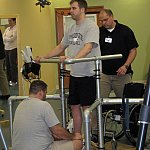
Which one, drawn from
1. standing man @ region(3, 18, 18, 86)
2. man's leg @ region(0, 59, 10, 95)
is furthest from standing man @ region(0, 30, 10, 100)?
standing man @ region(3, 18, 18, 86)

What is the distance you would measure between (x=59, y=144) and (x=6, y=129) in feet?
6.02

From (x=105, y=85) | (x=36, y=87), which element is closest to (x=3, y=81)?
(x=105, y=85)

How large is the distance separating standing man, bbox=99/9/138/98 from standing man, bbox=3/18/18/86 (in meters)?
2.87

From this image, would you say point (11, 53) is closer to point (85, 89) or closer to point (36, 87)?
point (85, 89)

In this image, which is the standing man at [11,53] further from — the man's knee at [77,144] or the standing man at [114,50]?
the man's knee at [77,144]

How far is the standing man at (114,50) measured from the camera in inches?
146

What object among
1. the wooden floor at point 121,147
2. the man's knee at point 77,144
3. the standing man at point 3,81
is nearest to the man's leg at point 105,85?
the wooden floor at point 121,147

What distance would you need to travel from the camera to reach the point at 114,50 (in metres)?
3.73

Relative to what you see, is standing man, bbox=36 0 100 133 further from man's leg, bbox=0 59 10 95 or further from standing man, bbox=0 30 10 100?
man's leg, bbox=0 59 10 95

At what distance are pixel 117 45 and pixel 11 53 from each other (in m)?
3.08

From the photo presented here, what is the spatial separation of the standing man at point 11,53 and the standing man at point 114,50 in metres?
2.87

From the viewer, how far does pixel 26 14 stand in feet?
22.7

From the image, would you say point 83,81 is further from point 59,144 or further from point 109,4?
point 109,4

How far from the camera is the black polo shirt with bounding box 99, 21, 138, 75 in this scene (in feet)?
12.2
